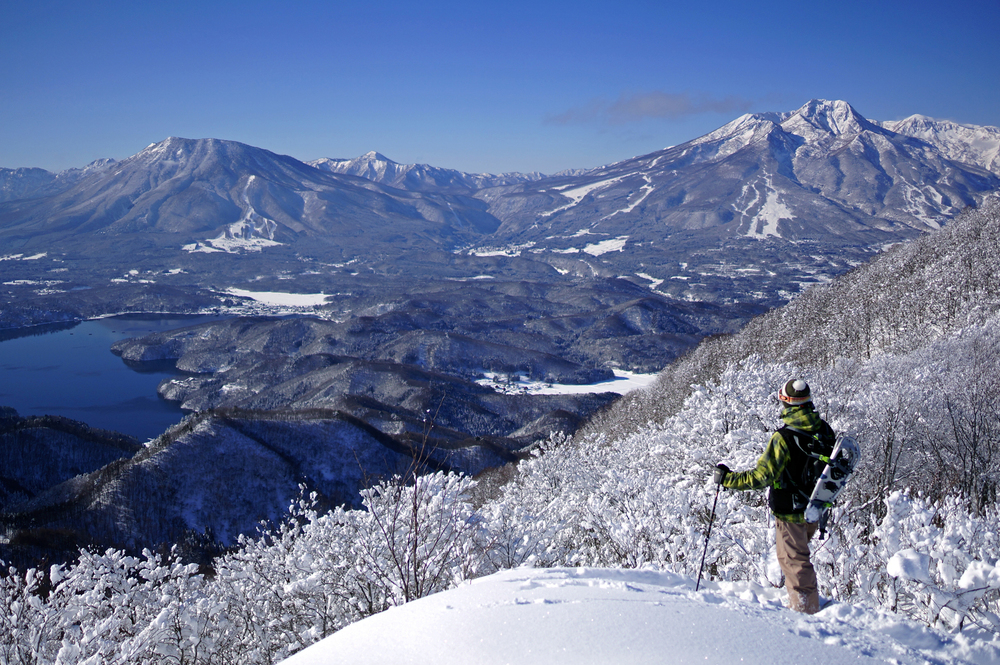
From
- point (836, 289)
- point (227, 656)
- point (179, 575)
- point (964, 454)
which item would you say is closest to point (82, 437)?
point (179, 575)

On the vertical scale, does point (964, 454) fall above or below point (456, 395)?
above

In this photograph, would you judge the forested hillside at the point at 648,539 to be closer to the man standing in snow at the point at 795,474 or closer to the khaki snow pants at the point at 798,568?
the khaki snow pants at the point at 798,568

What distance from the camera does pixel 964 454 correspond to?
722 inches

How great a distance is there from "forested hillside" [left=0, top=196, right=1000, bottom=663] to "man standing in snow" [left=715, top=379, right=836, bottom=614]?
2.58 feet

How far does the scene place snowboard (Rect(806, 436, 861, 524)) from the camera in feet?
22.5

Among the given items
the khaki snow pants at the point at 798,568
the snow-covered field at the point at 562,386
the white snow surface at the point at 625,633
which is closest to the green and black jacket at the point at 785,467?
the khaki snow pants at the point at 798,568

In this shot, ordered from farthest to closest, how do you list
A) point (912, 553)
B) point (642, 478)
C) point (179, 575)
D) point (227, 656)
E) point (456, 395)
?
point (456, 395), point (642, 478), point (179, 575), point (227, 656), point (912, 553)

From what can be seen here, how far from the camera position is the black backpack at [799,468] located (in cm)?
726

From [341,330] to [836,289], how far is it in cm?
11434

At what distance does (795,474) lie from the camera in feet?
24.0

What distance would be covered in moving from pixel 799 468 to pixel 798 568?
47.2 inches

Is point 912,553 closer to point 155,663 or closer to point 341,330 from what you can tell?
point 155,663

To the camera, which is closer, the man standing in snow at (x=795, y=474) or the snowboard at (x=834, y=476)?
the snowboard at (x=834, y=476)

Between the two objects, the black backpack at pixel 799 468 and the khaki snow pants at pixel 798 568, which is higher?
the black backpack at pixel 799 468
